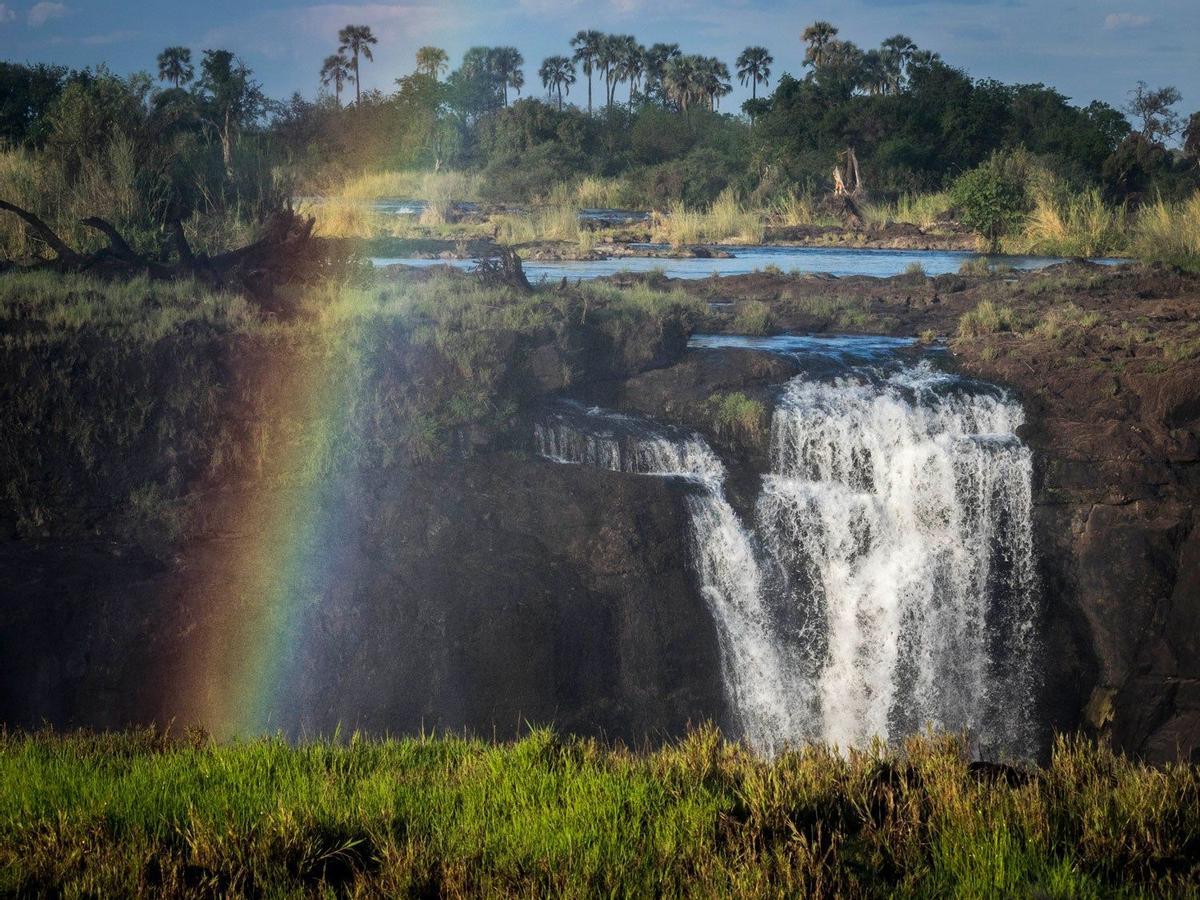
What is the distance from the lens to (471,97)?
67.1 m

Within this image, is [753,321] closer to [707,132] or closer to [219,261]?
[219,261]

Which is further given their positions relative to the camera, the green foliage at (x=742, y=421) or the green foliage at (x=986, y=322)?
the green foliage at (x=986, y=322)

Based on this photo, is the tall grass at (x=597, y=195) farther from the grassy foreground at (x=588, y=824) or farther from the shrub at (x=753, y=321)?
the grassy foreground at (x=588, y=824)

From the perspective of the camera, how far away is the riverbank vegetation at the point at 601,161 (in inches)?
825

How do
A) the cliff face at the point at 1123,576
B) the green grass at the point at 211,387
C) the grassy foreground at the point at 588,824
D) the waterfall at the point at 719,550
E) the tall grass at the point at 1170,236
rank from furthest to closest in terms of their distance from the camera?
the tall grass at the point at 1170,236 < the cliff face at the point at 1123,576 < the waterfall at the point at 719,550 < the green grass at the point at 211,387 < the grassy foreground at the point at 588,824

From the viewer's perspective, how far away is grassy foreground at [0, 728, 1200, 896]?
5039 mm

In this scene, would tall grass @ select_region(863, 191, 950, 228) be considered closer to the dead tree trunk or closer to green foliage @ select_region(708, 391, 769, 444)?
the dead tree trunk

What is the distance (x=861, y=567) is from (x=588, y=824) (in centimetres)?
865

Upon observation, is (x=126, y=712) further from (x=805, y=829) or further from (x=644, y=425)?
(x=805, y=829)

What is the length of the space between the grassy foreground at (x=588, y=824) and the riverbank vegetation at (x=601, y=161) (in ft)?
47.0

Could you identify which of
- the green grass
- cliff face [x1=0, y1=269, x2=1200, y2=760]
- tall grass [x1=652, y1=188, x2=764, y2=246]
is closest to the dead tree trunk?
the green grass

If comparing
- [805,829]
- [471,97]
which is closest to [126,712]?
[805,829]

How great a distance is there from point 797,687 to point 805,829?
7610 mm

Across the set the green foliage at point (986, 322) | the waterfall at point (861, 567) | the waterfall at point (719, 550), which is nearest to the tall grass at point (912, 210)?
the green foliage at point (986, 322)
